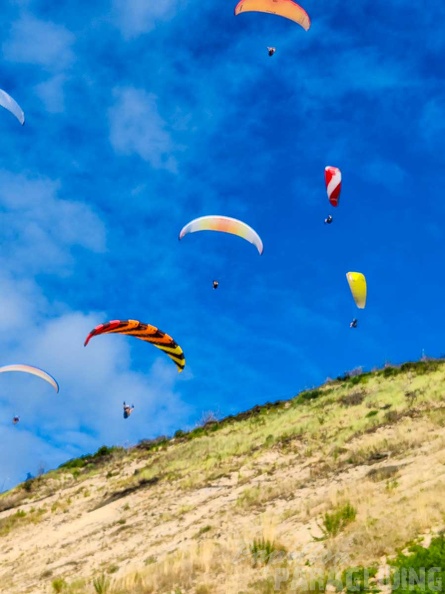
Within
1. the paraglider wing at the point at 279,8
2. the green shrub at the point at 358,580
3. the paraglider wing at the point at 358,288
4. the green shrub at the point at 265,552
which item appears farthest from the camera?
the paraglider wing at the point at 358,288

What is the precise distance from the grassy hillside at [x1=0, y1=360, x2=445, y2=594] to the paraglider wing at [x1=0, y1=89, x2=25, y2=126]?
53.5ft

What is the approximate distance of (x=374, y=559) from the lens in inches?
416

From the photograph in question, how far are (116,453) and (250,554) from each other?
24582 mm

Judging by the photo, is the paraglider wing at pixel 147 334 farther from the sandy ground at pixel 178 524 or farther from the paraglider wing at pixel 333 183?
the paraglider wing at pixel 333 183

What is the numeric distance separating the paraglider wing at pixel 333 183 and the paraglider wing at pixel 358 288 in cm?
358

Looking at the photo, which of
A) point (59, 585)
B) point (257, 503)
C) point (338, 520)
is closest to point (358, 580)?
point (338, 520)

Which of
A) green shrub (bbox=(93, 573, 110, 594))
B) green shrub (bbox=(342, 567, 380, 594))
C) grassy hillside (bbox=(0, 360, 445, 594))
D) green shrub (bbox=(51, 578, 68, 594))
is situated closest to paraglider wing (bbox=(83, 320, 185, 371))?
grassy hillside (bbox=(0, 360, 445, 594))

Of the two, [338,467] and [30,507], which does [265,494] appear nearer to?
[338,467]

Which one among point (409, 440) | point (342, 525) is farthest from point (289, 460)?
point (342, 525)

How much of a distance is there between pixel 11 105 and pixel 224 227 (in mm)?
10483

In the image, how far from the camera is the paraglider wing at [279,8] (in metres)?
25.8

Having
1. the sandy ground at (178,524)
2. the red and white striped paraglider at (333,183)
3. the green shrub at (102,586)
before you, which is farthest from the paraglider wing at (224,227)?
the green shrub at (102,586)

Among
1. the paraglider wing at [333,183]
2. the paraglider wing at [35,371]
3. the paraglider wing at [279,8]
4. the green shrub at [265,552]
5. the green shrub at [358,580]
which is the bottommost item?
the green shrub at [358,580]

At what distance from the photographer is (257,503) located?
18.0m
